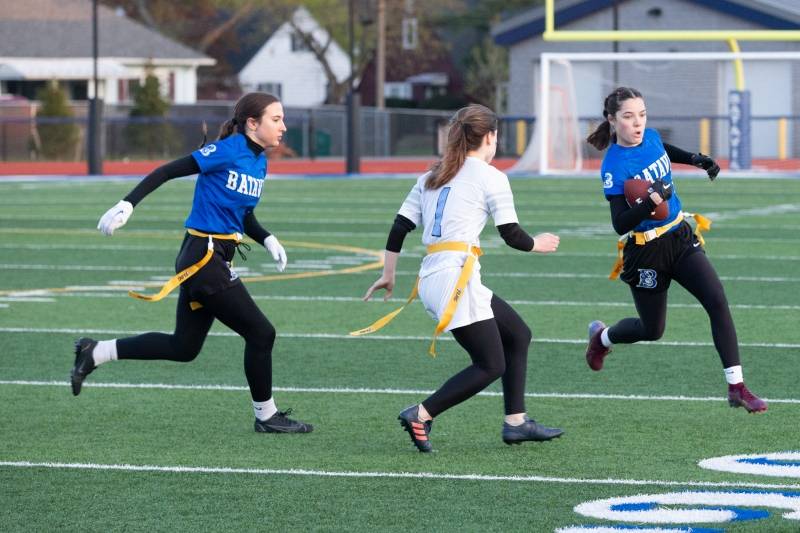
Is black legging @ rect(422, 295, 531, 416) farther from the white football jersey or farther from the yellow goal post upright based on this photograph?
the yellow goal post upright

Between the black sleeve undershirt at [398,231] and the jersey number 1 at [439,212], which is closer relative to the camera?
the jersey number 1 at [439,212]

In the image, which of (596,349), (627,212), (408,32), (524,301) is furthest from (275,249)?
(408,32)

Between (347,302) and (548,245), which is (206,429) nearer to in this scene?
(548,245)

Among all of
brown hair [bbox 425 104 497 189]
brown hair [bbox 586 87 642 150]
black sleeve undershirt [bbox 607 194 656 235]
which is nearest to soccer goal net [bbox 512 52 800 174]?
brown hair [bbox 586 87 642 150]

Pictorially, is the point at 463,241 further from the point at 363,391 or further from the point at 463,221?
the point at 363,391

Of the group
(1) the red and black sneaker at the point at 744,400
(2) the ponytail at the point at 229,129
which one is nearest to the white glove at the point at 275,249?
(2) the ponytail at the point at 229,129

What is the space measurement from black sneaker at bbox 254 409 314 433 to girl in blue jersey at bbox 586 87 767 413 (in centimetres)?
174

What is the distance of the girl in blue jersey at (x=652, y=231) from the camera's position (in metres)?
7.77

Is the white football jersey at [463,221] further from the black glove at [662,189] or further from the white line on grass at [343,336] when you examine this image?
the white line on grass at [343,336]

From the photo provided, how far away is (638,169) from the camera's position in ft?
26.1

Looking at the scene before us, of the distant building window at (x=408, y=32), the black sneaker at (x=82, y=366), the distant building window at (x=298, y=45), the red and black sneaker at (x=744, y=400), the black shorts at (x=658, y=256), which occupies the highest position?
the distant building window at (x=298, y=45)

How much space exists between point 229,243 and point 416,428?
1287mm

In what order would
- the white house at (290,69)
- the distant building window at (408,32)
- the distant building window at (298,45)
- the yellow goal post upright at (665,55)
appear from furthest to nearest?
the white house at (290,69) < the distant building window at (298,45) < the distant building window at (408,32) < the yellow goal post upright at (665,55)

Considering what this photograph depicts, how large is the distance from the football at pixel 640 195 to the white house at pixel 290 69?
68.6 meters
